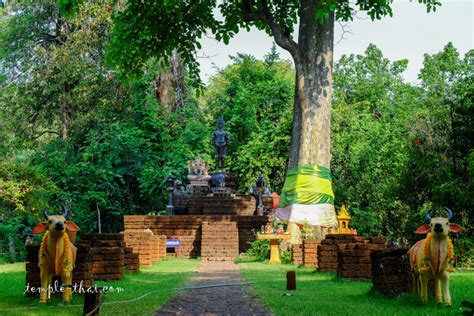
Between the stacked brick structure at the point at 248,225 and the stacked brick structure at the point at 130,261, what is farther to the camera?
the stacked brick structure at the point at 248,225

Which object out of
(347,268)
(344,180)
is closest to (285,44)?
(347,268)

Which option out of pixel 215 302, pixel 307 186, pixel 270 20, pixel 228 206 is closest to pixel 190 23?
pixel 270 20

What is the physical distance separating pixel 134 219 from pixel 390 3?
12151mm

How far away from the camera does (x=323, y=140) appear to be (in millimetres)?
17734

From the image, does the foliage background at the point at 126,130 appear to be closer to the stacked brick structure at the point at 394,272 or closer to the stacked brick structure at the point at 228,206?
the stacked brick structure at the point at 228,206

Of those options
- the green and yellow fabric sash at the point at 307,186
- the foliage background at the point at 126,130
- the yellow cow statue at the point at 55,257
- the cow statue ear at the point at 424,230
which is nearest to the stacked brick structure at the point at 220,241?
the green and yellow fabric sash at the point at 307,186

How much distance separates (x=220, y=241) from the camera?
2327cm

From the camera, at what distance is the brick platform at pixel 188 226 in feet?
79.8

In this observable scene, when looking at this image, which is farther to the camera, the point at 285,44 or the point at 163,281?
the point at 285,44

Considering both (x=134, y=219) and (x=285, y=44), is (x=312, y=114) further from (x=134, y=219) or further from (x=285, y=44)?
(x=134, y=219)

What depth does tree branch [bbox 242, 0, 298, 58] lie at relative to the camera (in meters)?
18.1

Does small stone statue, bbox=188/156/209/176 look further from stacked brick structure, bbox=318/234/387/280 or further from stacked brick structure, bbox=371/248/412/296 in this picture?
stacked brick structure, bbox=371/248/412/296

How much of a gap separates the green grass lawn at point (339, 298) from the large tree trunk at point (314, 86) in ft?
14.3

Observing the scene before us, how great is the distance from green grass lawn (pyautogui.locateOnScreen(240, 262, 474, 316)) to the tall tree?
3.60m
